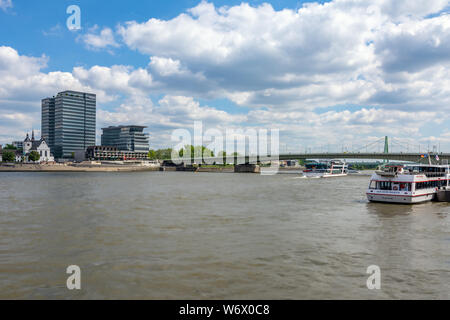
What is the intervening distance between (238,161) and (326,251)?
418ft

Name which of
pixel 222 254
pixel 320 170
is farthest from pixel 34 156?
pixel 222 254

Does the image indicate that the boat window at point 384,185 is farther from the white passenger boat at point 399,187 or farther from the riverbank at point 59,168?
the riverbank at point 59,168

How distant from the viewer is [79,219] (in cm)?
2369

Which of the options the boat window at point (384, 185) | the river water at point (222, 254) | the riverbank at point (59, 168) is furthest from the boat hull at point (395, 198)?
the riverbank at point (59, 168)

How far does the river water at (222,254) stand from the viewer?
11.0 meters

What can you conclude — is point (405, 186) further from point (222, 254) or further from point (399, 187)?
point (222, 254)

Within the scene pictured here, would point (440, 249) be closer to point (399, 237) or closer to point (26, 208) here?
point (399, 237)

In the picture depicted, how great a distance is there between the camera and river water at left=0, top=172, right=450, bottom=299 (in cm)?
1099

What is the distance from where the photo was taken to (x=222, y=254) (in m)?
14.9

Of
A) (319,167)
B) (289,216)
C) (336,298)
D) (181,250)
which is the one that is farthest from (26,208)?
(319,167)

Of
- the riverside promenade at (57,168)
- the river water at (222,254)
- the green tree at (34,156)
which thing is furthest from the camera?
the green tree at (34,156)

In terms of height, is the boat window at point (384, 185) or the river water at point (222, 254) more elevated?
the boat window at point (384, 185)

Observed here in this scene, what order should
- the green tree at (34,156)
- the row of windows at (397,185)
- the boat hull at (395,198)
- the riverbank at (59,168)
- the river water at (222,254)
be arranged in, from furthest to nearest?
the green tree at (34,156) → the riverbank at (59,168) → the row of windows at (397,185) → the boat hull at (395,198) → the river water at (222,254)

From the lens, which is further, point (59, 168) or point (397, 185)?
point (59, 168)
